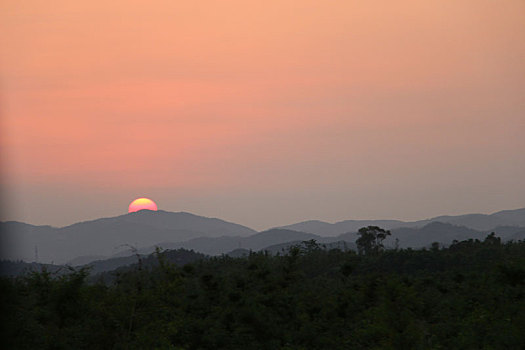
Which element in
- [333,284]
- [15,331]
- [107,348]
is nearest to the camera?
[15,331]

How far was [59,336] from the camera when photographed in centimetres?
2227

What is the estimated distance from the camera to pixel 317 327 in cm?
2650

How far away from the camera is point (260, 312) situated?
2630cm

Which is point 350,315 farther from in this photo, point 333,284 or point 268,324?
point 333,284

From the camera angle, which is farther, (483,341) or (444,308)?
(444,308)

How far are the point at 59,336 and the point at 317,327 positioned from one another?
1060 cm

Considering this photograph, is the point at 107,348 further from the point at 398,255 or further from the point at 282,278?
the point at 398,255

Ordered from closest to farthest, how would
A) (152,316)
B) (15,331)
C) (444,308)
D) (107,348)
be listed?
(15,331)
(107,348)
(152,316)
(444,308)

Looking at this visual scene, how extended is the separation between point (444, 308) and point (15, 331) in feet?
60.5

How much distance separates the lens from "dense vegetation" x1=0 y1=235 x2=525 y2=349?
71.2ft

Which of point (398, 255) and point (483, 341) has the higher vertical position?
point (398, 255)

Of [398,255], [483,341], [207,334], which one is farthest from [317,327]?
[398,255]

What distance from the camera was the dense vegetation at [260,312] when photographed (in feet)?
71.2

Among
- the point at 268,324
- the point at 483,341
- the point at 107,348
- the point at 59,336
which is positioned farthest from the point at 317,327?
the point at 59,336
